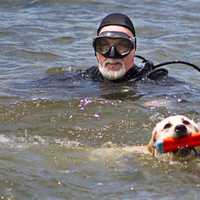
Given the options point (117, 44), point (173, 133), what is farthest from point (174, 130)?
point (117, 44)

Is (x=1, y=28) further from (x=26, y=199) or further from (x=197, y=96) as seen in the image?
(x=26, y=199)

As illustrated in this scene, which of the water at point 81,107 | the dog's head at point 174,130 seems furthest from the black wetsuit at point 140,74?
the dog's head at point 174,130

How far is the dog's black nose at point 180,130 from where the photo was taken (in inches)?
218

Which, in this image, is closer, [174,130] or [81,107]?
[174,130]

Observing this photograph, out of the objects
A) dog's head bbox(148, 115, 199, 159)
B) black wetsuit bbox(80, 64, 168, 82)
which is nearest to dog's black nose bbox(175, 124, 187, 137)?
dog's head bbox(148, 115, 199, 159)

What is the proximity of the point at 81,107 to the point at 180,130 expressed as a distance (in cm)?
214

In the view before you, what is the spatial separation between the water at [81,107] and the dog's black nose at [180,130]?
263 millimetres

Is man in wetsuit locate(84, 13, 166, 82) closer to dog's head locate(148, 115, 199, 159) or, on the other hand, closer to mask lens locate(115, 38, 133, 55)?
mask lens locate(115, 38, 133, 55)

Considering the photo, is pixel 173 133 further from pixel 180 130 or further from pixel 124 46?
pixel 124 46

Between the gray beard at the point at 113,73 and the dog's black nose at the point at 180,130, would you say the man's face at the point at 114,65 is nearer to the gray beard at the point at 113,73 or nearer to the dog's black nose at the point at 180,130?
the gray beard at the point at 113,73

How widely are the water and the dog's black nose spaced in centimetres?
26

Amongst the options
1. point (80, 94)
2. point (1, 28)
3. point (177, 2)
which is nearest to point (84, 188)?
point (80, 94)

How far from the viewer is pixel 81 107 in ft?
24.6

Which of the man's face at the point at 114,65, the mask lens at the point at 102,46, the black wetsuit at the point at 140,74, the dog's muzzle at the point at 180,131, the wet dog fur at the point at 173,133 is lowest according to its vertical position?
the black wetsuit at the point at 140,74
